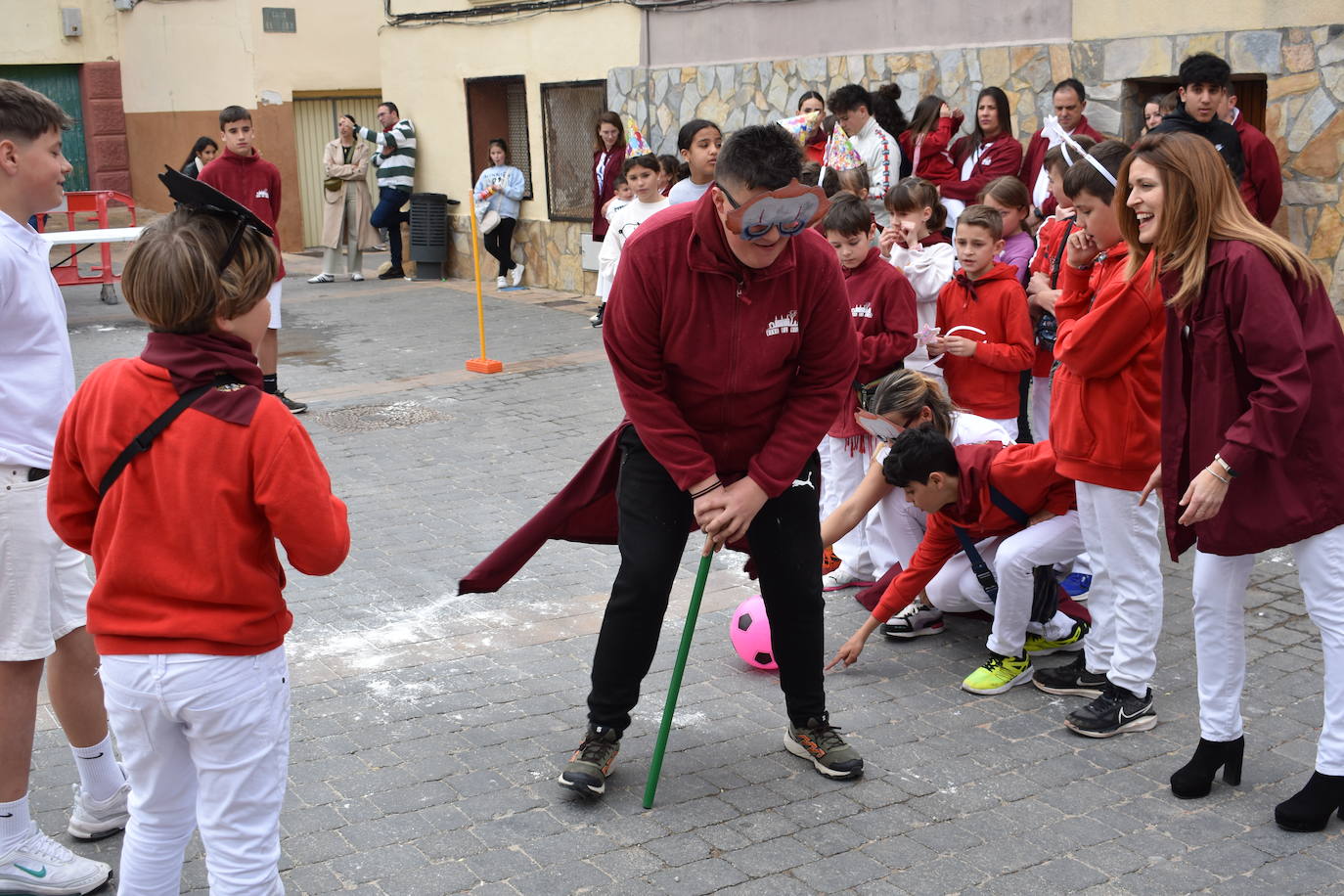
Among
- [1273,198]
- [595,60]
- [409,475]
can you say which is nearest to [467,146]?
[595,60]

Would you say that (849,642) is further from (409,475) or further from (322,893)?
(409,475)

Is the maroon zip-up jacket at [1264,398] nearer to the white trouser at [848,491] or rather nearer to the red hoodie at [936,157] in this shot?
the white trouser at [848,491]

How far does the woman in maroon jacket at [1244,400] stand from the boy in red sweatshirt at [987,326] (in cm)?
181

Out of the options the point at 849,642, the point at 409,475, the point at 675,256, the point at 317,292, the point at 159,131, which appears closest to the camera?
the point at 675,256

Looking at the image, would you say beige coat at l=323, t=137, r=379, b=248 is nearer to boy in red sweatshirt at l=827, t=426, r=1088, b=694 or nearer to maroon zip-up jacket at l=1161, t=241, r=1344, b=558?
boy in red sweatshirt at l=827, t=426, r=1088, b=694

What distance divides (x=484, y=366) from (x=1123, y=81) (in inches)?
208

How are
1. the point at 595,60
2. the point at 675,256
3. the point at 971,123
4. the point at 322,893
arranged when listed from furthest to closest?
the point at 595,60 < the point at 971,123 < the point at 675,256 < the point at 322,893

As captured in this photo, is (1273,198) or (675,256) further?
(1273,198)

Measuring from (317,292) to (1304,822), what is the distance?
1422 cm

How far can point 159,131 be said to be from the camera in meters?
21.6

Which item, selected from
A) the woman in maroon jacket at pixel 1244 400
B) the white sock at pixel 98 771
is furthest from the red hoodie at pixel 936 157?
the white sock at pixel 98 771

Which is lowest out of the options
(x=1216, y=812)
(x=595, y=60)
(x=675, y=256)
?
(x=1216, y=812)

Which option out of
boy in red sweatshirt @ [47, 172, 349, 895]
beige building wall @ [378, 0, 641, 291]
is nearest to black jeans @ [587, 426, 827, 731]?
boy in red sweatshirt @ [47, 172, 349, 895]

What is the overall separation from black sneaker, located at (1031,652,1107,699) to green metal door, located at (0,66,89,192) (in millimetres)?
20701
